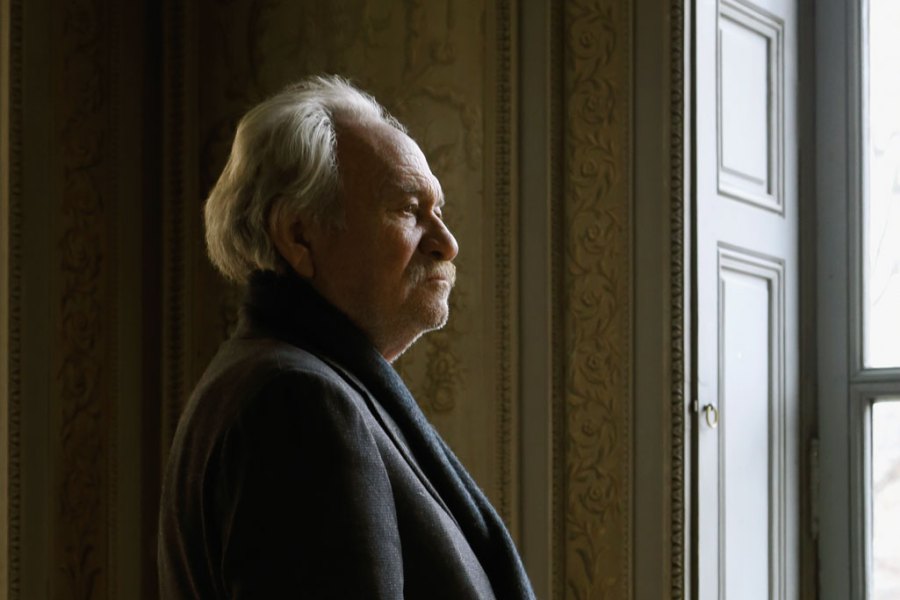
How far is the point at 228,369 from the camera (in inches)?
48.6

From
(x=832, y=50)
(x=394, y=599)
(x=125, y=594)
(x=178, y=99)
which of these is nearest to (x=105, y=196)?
(x=178, y=99)

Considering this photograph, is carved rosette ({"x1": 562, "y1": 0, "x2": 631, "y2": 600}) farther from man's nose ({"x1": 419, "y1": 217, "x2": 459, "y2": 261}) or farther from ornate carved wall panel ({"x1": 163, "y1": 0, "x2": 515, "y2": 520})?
man's nose ({"x1": 419, "y1": 217, "x2": 459, "y2": 261})

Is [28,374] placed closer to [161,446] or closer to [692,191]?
[161,446]

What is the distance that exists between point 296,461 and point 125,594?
5.64 feet

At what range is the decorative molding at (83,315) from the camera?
2.60 m

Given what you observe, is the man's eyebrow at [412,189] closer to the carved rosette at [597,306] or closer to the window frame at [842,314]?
the carved rosette at [597,306]

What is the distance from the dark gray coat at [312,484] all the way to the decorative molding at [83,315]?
1.36m

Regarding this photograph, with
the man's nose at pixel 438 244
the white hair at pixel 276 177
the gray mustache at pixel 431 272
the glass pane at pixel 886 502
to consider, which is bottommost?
the glass pane at pixel 886 502

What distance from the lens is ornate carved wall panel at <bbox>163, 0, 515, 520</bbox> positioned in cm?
243

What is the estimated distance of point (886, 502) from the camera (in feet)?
8.60

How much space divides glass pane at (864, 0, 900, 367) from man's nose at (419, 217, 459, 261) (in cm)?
150

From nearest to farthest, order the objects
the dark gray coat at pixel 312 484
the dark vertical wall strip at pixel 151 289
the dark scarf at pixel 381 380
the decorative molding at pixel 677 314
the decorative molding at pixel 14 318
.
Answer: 1. the dark gray coat at pixel 312 484
2. the dark scarf at pixel 381 380
3. the decorative molding at pixel 677 314
4. the decorative molding at pixel 14 318
5. the dark vertical wall strip at pixel 151 289

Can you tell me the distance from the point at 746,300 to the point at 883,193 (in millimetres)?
453

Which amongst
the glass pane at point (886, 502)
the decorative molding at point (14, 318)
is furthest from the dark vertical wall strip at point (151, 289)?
the glass pane at point (886, 502)
